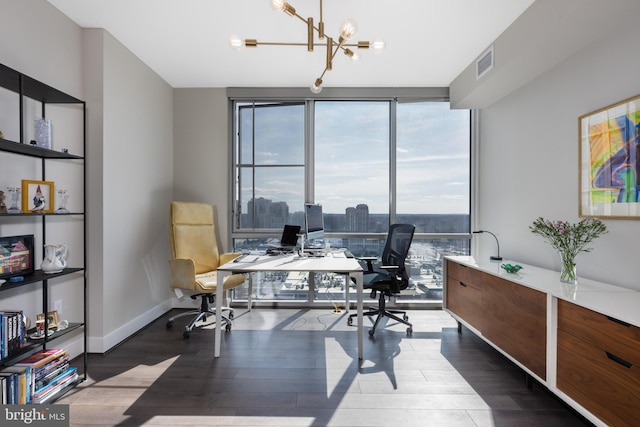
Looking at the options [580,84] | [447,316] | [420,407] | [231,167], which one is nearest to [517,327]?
[420,407]

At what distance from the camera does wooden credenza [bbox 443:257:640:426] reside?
4.88ft

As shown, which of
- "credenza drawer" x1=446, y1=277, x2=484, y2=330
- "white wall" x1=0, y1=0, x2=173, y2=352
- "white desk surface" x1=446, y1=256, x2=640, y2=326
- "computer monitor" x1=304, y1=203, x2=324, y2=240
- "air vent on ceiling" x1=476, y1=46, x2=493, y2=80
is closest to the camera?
"white desk surface" x1=446, y1=256, x2=640, y2=326

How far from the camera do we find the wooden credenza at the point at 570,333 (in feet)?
4.88

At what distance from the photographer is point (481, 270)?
270cm

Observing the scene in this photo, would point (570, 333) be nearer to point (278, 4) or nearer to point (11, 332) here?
point (278, 4)

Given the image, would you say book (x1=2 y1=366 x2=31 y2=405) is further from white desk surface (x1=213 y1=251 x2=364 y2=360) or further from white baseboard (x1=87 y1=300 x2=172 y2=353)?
white desk surface (x1=213 y1=251 x2=364 y2=360)

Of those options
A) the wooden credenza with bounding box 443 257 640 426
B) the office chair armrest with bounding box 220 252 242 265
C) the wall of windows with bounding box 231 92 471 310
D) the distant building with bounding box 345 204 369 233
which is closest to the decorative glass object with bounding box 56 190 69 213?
the office chair armrest with bounding box 220 252 242 265

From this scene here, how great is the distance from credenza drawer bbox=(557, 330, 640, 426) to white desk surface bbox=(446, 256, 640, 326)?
213mm

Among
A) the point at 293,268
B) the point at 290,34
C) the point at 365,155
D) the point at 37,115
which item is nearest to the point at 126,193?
the point at 37,115

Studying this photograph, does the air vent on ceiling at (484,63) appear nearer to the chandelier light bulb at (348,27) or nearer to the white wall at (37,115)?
the chandelier light bulb at (348,27)

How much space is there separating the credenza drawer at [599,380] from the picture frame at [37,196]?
342cm

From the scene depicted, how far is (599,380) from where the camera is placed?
1605 millimetres

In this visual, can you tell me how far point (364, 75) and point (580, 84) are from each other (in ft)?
6.65

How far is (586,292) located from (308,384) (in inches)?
76.8
